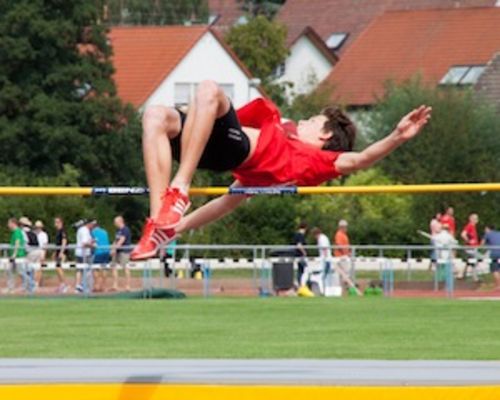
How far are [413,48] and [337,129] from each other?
166 ft

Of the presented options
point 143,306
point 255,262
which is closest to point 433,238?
point 255,262

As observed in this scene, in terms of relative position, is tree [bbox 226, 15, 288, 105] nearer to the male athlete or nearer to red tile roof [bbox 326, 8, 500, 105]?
red tile roof [bbox 326, 8, 500, 105]

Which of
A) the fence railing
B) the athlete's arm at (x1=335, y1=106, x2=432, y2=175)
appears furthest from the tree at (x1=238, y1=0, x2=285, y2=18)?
the athlete's arm at (x1=335, y1=106, x2=432, y2=175)

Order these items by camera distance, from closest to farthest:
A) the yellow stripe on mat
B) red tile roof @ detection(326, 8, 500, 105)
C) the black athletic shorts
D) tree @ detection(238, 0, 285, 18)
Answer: the yellow stripe on mat → the black athletic shorts → red tile roof @ detection(326, 8, 500, 105) → tree @ detection(238, 0, 285, 18)

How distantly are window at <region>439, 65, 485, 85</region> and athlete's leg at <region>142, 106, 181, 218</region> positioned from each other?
155 ft

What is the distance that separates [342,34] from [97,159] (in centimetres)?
2656

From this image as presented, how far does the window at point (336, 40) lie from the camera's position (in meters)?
70.0

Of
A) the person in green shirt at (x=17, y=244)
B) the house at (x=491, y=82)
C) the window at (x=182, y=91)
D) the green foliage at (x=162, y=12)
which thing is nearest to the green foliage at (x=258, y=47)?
the window at (x=182, y=91)

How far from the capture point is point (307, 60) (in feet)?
213

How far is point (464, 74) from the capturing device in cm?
5775

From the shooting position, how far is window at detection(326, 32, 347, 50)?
7000 centimetres

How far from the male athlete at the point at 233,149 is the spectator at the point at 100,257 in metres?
15.4

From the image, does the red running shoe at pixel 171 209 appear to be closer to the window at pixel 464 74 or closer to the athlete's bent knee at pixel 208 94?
the athlete's bent knee at pixel 208 94

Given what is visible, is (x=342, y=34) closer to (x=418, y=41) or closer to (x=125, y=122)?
(x=418, y=41)
